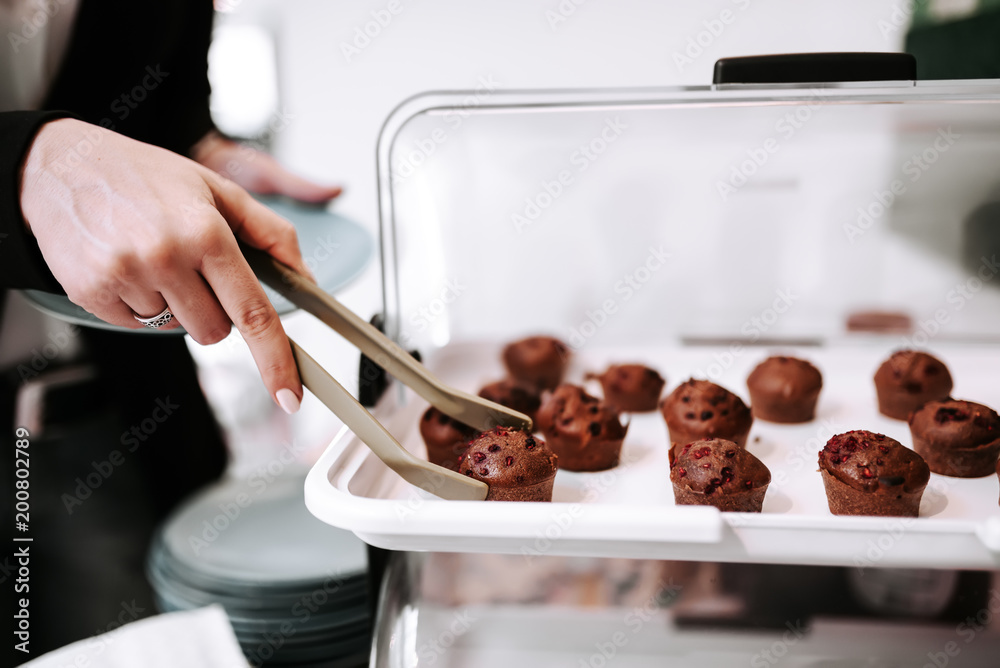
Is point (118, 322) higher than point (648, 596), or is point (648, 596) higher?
point (118, 322)

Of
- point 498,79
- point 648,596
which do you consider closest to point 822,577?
point 648,596

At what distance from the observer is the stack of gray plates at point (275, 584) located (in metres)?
1.15

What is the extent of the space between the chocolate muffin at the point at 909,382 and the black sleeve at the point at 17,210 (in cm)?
111

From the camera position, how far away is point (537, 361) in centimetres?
119

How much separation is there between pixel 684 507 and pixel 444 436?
37 cm

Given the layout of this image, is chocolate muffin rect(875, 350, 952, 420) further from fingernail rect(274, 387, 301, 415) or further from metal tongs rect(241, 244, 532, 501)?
fingernail rect(274, 387, 301, 415)

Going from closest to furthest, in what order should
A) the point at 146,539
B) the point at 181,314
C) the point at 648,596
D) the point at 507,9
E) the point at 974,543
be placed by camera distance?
the point at 974,543, the point at 181,314, the point at 648,596, the point at 507,9, the point at 146,539

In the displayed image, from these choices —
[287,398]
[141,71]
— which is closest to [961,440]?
[287,398]

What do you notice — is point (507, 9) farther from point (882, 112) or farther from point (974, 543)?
point (974, 543)

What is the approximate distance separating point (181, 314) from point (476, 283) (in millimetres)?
569

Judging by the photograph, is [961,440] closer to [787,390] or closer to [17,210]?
[787,390]

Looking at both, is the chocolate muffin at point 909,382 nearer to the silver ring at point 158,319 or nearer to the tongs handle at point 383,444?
the tongs handle at point 383,444

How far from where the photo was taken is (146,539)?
173 centimetres

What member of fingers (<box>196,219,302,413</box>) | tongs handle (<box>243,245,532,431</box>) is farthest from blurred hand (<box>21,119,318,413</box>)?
tongs handle (<box>243,245,532,431</box>)
